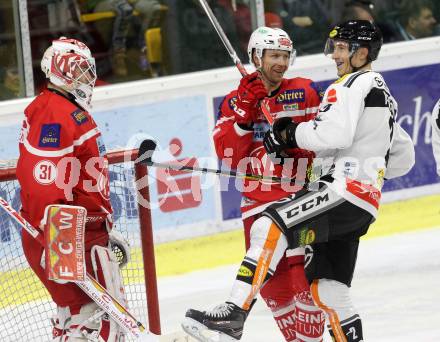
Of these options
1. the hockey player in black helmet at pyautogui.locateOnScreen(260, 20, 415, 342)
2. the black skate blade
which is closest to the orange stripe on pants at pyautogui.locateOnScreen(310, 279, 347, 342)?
the hockey player in black helmet at pyautogui.locateOnScreen(260, 20, 415, 342)

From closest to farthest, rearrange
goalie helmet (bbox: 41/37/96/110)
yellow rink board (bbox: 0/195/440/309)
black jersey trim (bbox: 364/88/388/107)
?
1. black jersey trim (bbox: 364/88/388/107)
2. goalie helmet (bbox: 41/37/96/110)
3. yellow rink board (bbox: 0/195/440/309)

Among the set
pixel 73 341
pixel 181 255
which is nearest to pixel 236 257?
pixel 181 255

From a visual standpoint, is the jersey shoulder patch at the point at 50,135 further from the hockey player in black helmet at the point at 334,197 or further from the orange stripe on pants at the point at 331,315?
the orange stripe on pants at the point at 331,315

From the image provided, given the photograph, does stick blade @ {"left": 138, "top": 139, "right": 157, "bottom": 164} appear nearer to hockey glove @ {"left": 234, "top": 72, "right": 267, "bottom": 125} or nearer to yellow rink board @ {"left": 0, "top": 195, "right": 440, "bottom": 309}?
hockey glove @ {"left": 234, "top": 72, "right": 267, "bottom": 125}

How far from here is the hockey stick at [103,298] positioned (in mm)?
3914

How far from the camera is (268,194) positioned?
4.38 metres

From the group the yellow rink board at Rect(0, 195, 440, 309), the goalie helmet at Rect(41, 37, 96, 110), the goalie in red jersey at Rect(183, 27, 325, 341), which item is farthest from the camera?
the yellow rink board at Rect(0, 195, 440, 309)

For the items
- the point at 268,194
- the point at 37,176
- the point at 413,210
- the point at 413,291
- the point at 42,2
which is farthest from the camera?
the point at 413,210

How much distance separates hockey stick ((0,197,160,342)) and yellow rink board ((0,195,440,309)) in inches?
28.4

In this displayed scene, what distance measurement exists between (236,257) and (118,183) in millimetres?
1616

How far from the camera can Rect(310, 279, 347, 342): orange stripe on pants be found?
4012 millimetres

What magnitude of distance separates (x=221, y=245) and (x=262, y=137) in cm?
206

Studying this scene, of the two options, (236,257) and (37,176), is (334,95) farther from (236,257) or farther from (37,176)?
(236,257)

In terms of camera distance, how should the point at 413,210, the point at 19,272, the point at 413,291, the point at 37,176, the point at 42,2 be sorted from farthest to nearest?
the point at 413,210
the point at 42,2
the point at 413,291
the point at 19,272
the point at 37,176
